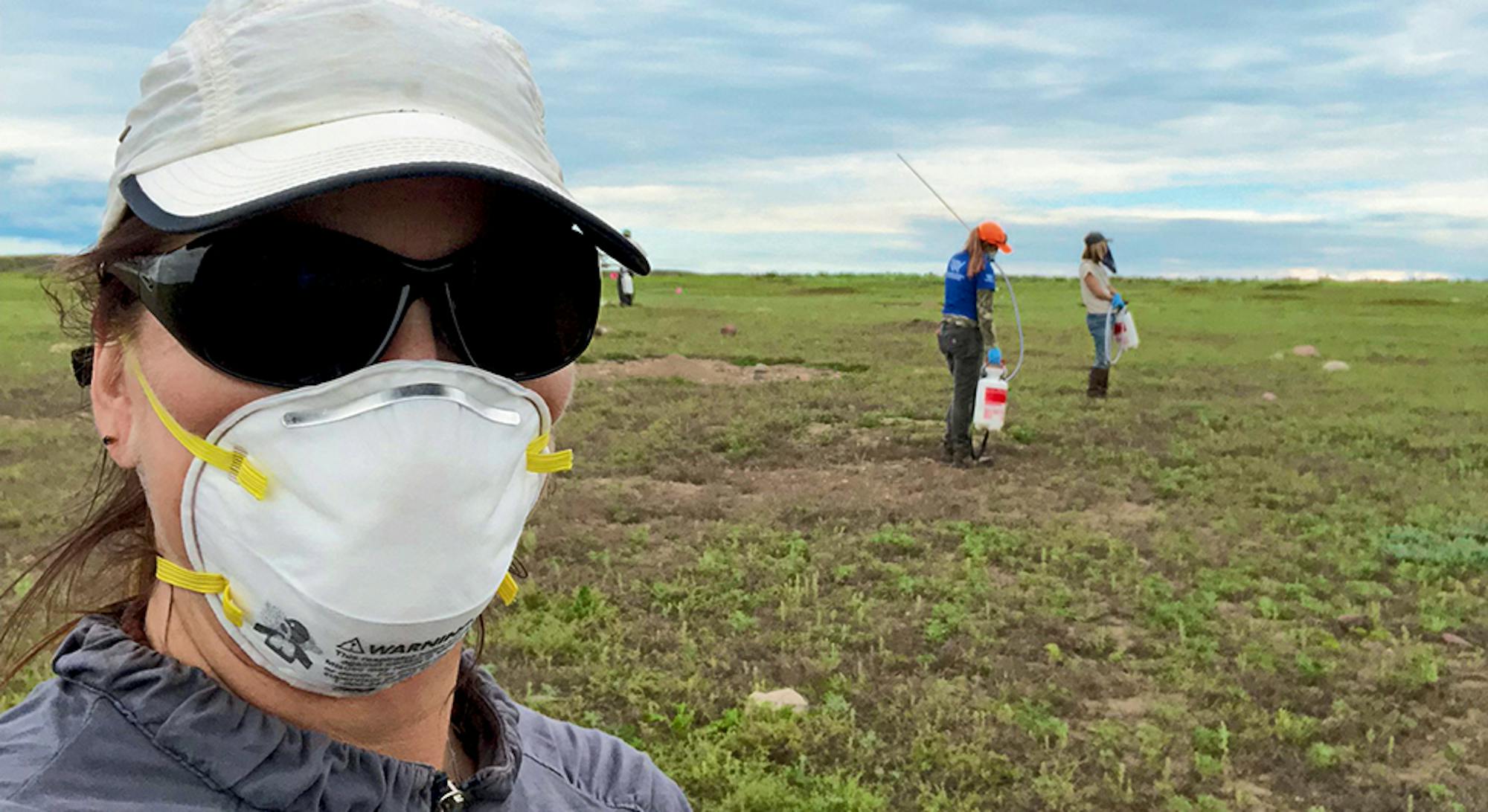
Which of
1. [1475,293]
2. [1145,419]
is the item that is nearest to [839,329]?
[1145,419]

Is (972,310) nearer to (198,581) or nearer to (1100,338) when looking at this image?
(1100,338)

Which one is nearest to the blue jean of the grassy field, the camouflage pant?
the grassy field

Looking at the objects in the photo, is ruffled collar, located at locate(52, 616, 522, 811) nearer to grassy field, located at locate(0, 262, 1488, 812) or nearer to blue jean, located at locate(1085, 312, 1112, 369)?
grassy field, located at locate(0, 262, 1488, 812)

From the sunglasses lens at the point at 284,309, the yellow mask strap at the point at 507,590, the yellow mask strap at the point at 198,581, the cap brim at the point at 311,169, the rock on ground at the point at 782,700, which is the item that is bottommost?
the rock on ground at the point at 782,700

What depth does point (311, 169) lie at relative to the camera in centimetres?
133

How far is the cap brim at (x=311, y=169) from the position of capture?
52.1 inches

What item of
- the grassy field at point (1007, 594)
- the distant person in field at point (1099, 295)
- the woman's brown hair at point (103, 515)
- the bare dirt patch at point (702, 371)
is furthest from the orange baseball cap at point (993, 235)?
the woman's brown hair at point (103, 515)

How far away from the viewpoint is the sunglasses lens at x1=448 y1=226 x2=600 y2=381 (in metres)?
1.59

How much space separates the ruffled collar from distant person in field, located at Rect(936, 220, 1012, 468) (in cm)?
909

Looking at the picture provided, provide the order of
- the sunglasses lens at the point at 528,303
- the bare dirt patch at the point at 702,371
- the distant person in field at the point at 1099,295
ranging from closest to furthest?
1. the sunglasses lens at the point at 528,303
2. the distant person in field at the point at 1099,295
3. the bare dirt patch at the point at 702,371

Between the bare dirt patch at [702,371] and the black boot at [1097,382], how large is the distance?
12.3ft

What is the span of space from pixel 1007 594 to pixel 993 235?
154 inches

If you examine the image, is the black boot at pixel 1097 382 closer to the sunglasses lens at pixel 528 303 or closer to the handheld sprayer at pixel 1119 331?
the handheld sprayer at pixel 1119 331

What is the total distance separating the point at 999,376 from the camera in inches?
419
